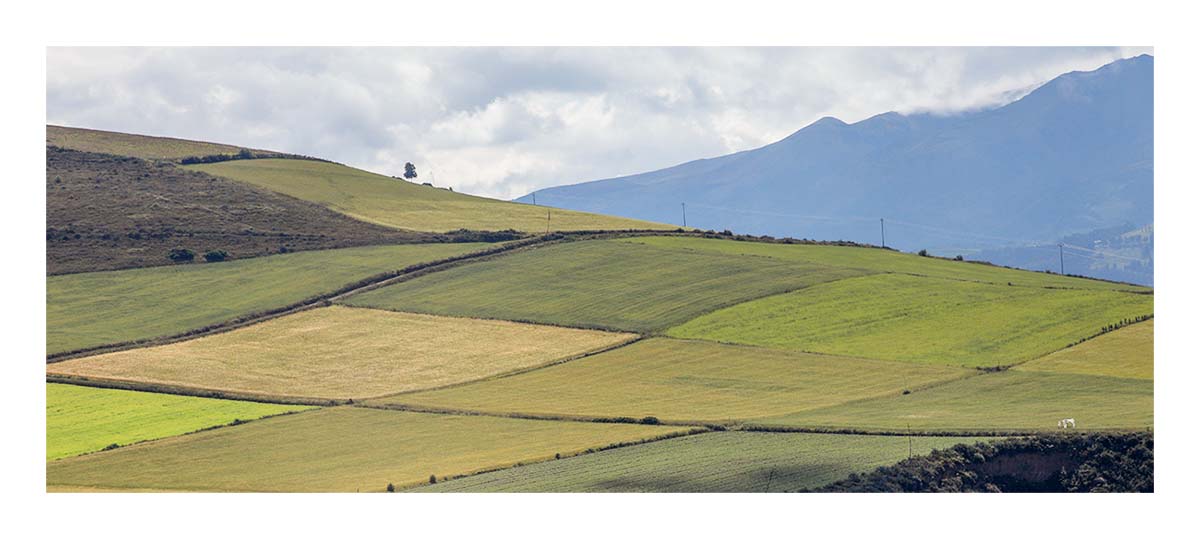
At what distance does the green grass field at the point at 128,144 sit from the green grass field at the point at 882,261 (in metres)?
43.2

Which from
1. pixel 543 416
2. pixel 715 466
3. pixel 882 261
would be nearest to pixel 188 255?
pixel 543 416

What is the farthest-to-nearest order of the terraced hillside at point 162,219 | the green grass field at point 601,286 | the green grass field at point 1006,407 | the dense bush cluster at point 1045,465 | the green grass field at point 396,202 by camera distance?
the green grass field at point 396,202, the terraced hillside at point 162,219, the green grass field at point 601,286, the green grass field at point 1006,407, the dense bush cluster at point 1045,465

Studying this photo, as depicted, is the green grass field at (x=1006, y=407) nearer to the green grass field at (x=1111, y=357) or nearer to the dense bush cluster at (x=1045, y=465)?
the green grass field at (x=1111, y=357)

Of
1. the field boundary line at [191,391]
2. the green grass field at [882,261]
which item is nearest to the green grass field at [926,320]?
the green grass field at [882,261]

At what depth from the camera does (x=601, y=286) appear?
81500 mm

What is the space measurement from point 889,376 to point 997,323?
10177mm

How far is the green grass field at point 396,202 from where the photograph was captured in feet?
341

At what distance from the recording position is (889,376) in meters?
61.8

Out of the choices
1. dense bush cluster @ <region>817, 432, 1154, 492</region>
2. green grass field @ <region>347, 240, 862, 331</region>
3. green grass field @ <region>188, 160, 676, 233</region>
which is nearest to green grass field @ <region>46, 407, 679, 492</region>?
dense bush cluster @ <region>817, 432, 1154, 492</region>

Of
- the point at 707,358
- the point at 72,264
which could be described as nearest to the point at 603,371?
the point at 707,358

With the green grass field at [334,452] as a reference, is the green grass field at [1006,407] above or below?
above

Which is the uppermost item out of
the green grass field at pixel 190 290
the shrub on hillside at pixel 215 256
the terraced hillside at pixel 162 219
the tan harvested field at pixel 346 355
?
the terraced hillside at pixel 162 219

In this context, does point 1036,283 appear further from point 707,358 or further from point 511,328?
point 511,328

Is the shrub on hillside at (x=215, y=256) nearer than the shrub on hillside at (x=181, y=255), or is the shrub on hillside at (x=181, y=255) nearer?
the shrub on hillside at (x=181, y=255)
